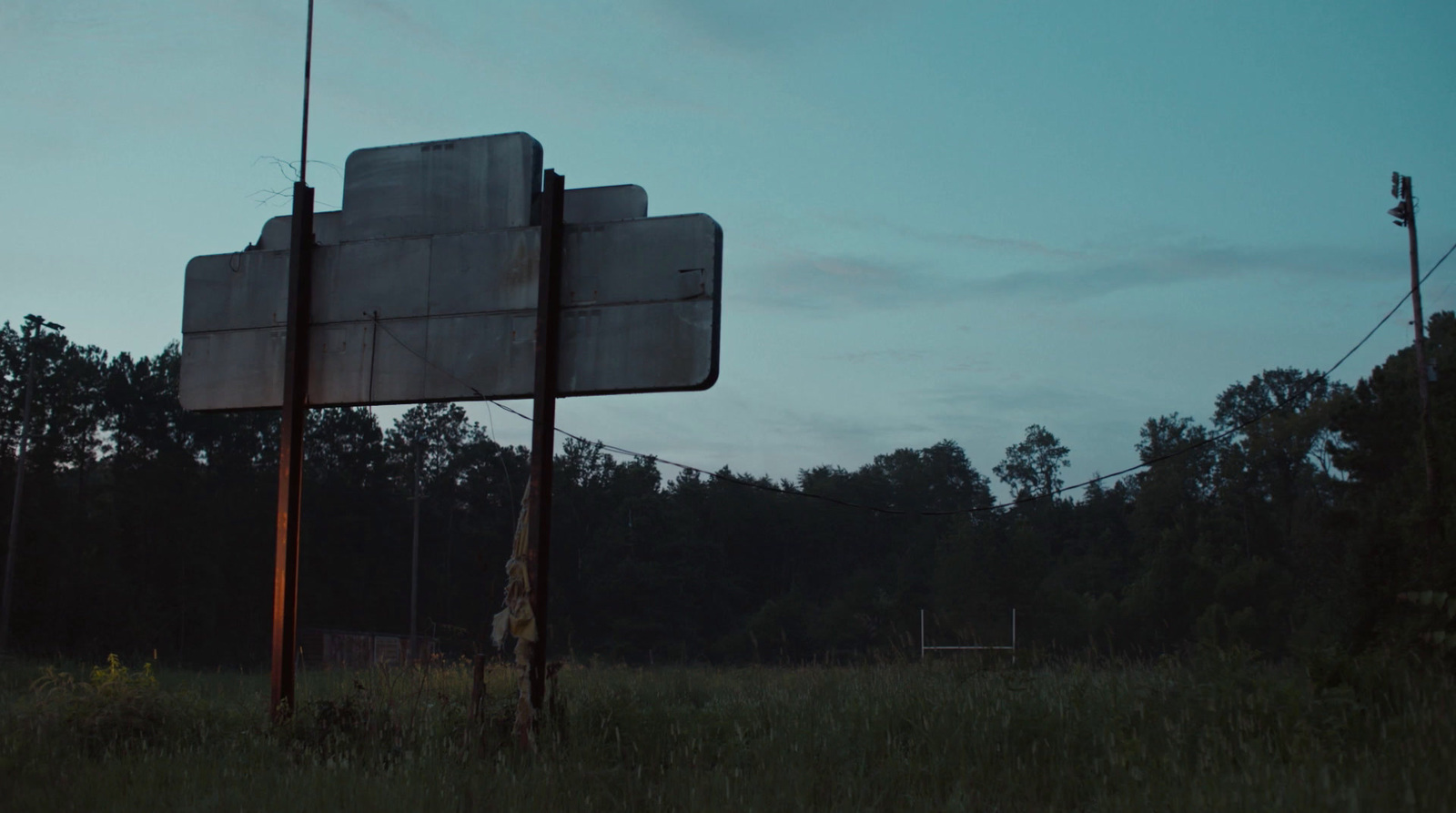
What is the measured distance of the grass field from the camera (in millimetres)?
6711

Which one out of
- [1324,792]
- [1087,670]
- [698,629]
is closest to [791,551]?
[698,629]

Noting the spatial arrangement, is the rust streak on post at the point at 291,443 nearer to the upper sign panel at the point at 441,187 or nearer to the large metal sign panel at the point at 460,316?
the large metal sign panel at the point at 460,316

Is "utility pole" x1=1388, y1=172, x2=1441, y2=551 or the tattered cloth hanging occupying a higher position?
"utility pole" x1=1388, y1=172, x2=1441, y2=551

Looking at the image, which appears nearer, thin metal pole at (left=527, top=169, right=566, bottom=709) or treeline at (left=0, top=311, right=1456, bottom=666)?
thin metal pole at (left=527, top=169, right=566, bottom=709)

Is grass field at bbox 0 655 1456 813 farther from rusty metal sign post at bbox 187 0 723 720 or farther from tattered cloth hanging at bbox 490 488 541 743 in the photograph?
rusty metal sign post at bbox 187 0 723 720

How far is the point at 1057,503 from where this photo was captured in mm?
100500

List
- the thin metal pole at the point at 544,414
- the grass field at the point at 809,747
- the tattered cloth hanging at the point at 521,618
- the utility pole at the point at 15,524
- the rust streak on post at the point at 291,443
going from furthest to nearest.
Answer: the utility pole at the point at 15,524 → the rust streak on post at the point at 291,443 → the thin metal pole at the point at 544,414 → the tattered cloth hanging at the point at 521,618 → the grass field at the point at 809,747

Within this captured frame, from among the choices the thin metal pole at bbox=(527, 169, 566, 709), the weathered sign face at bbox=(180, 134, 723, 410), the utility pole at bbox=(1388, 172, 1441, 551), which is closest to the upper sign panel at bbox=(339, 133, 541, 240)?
the weathered sign face at bbox=(180, 134, 723, 410)

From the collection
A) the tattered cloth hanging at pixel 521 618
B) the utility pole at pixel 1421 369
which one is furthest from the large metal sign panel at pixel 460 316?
the utility pole at pixel 1421 369

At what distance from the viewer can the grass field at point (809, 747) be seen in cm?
671

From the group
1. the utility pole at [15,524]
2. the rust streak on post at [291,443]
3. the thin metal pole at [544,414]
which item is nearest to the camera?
the thin metal pole at [544,414]

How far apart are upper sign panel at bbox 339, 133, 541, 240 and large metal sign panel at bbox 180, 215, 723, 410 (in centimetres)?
16

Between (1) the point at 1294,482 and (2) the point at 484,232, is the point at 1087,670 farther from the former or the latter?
(1) the point at 1294,482

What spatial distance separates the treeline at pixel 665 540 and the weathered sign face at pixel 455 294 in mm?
18471
